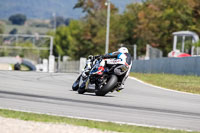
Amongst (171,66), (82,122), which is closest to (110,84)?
(82,122)

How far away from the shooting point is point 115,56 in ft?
44.1

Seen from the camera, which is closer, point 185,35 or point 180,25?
point 185,35

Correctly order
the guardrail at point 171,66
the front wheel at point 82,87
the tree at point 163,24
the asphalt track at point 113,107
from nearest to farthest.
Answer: the asphalt track at point 113,107, the front wheel at point 82,87, the guardrail at point 171,66, the tree at point 163,24

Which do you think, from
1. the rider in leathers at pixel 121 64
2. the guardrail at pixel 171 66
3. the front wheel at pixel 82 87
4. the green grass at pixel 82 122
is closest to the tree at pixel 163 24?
the guardrail at pixel 171 66

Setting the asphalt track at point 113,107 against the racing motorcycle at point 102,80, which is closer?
the asphalt track at point 113,107

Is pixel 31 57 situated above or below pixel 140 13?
below

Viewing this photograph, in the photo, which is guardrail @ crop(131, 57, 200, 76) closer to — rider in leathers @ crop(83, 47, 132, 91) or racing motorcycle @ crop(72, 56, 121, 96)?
rider in leathers @ crop(83, 47, 132, 91)

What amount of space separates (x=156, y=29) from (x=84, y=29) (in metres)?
14.5

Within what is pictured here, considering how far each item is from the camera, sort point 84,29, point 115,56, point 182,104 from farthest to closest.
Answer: point 84,29 < point 115,56 < point 182,104

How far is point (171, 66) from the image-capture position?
28594 mm

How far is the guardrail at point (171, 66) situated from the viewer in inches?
995

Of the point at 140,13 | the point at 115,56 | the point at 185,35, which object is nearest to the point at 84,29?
the point at 140,13

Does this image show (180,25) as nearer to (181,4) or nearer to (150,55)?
(181,4)

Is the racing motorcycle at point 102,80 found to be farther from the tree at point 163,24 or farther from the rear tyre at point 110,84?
the tree at point 163,24
